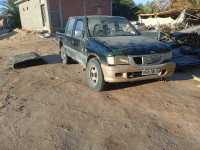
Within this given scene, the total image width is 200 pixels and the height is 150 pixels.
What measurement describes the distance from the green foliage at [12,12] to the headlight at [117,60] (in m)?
28.2

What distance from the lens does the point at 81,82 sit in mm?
4422

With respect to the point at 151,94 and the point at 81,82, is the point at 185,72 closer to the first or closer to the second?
the point at 151,94

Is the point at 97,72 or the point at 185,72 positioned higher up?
the point at 97,72

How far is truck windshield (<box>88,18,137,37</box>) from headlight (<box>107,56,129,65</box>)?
121cm

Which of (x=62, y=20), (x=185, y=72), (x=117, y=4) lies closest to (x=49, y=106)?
(x=185, y=72)

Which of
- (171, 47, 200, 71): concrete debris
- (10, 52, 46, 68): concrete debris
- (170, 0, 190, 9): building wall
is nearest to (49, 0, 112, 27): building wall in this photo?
(170, 0, 190, 9): building wall

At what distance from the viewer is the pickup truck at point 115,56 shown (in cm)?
321

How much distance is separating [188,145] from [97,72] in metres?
2.11

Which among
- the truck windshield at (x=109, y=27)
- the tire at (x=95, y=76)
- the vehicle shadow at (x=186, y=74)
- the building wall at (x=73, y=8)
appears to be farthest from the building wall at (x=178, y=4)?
the tire at (x=95, y=76)

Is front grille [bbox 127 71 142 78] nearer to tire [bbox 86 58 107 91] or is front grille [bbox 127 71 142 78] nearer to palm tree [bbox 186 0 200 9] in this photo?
tire [bbox 86 58 107 91]

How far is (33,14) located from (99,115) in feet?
62.2

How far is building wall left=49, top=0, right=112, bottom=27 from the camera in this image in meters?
16.0

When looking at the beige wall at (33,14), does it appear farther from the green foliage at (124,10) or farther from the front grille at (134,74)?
the green foliage at (124,10)

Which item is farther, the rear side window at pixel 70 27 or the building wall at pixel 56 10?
A: the building wall at pixel 56 10
